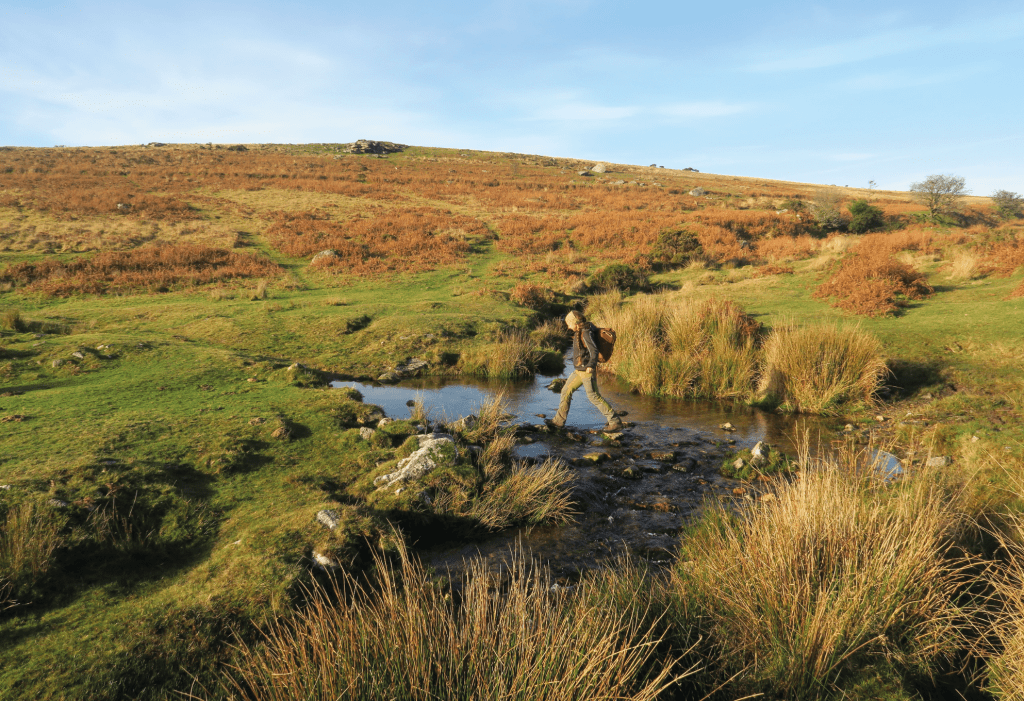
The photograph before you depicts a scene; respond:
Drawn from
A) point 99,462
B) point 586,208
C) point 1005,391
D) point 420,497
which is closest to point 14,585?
point 99,462

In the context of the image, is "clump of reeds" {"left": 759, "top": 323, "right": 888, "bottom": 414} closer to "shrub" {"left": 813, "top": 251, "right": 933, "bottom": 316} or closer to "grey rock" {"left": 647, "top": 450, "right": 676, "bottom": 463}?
"grey rock" {"left": 647, "top": 450, "right": 676, "bottom": 463}

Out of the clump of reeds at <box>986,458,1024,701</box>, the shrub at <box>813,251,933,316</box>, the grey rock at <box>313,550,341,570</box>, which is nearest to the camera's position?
the clump of reeds at <box>986,458,1024,701</box>

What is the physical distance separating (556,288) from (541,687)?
76.6 ft

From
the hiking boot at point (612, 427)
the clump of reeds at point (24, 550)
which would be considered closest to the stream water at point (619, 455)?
the hiking boot at point (612, 427)

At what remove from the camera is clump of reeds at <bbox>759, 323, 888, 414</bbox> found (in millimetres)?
11883

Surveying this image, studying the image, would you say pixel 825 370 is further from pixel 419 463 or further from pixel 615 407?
pixel 419 463

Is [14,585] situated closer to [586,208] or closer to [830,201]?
[586,208]

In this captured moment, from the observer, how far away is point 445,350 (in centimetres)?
1672

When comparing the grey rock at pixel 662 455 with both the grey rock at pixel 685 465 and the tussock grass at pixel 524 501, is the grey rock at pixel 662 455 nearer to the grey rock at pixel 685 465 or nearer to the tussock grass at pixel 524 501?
the grey rock at pixel 685 465

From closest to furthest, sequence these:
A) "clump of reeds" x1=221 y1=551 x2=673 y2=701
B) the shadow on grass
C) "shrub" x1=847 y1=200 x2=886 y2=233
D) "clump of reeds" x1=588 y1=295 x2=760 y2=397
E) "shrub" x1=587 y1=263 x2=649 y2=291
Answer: "clump of reeds" x1=221 y1=551 x2=673 y2=701, the shadow on grass, "clump of reeds" x1=588 y1=295 x2=760 y2=397, "shrub" x1=587 y1=263 x2=649 y2=291, "shrub" x1=847 y1=200 x2=886 y2=233

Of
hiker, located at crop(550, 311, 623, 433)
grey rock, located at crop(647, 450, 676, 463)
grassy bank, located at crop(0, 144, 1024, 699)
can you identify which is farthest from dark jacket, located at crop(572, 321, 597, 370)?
grassy bank, located at crop(0, 144, 1024, 699)

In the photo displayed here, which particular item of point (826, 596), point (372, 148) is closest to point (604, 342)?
point (826, 596)

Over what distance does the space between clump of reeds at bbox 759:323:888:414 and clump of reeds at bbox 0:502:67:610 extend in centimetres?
1295

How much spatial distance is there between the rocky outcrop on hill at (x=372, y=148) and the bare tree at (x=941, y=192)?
240 ft
